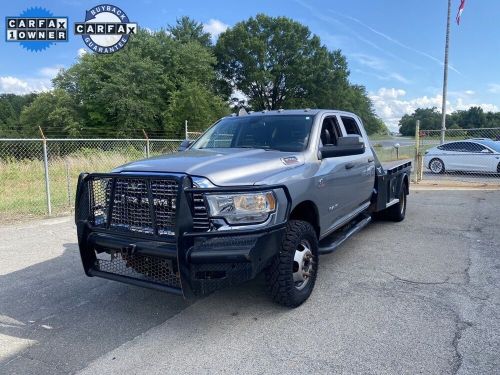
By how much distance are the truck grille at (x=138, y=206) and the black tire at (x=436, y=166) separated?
16947 mm

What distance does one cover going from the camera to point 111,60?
105 ft

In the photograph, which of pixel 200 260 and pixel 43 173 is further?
pixel 43 173

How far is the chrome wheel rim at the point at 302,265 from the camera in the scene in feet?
13.3

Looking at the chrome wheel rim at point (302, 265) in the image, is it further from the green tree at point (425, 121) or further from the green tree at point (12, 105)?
the green tree at point (12, 105)

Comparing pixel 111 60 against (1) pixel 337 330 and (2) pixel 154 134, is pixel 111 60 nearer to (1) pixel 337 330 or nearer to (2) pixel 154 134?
(2) pixel 154 134

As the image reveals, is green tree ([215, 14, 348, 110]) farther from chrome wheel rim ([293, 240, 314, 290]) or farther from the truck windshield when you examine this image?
chrome wheel rim ([293, 240, 314, 290])

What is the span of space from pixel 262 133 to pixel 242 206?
1.81 meters

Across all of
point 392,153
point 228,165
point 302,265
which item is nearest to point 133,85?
point 392,153

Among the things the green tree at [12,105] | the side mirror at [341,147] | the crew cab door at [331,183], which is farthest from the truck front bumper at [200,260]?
the green tree at [12,105]

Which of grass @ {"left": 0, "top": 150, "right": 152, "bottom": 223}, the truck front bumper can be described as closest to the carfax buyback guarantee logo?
grass @ {"left": 0, "top": 150, "right": 152, "bottom": 223}

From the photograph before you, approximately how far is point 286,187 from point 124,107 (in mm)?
30348

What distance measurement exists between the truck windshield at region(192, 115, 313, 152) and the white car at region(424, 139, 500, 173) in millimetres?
14066

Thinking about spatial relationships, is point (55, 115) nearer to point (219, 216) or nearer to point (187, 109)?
point (187, 109)

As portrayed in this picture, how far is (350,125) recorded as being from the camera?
6.29 meters
